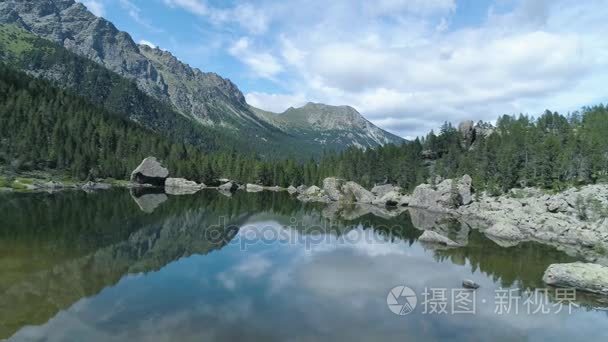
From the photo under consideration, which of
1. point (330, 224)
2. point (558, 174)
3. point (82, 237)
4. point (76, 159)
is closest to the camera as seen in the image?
point (82, 237)

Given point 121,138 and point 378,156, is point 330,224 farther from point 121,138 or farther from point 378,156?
point 121,138

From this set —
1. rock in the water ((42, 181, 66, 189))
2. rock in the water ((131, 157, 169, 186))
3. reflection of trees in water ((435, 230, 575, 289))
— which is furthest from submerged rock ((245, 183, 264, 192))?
reflection of trees in water ((435, 230, 575, 289))

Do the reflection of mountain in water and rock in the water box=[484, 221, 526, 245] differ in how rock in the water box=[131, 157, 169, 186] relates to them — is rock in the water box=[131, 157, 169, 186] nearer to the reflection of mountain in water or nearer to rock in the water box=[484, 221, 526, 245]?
Answer: the reflection of mountain in water

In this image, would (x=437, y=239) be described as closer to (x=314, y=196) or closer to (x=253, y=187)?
(x=314, y=196)

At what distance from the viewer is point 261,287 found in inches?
1414

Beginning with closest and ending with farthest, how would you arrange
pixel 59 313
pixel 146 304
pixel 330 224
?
pixel 59 313 < pixel 146 304 < pixel 330 224

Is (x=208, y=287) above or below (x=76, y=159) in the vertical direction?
below

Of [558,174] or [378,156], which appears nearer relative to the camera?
[558,174]

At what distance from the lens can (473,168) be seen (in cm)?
13650

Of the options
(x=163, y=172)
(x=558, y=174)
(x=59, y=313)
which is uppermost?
(x=558, y=174)

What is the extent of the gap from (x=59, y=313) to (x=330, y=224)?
2317 inches

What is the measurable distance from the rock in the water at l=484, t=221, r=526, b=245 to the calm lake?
13.9 ft

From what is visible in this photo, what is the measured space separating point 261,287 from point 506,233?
50936 mm

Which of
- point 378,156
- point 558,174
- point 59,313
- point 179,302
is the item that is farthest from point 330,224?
point 378,156
